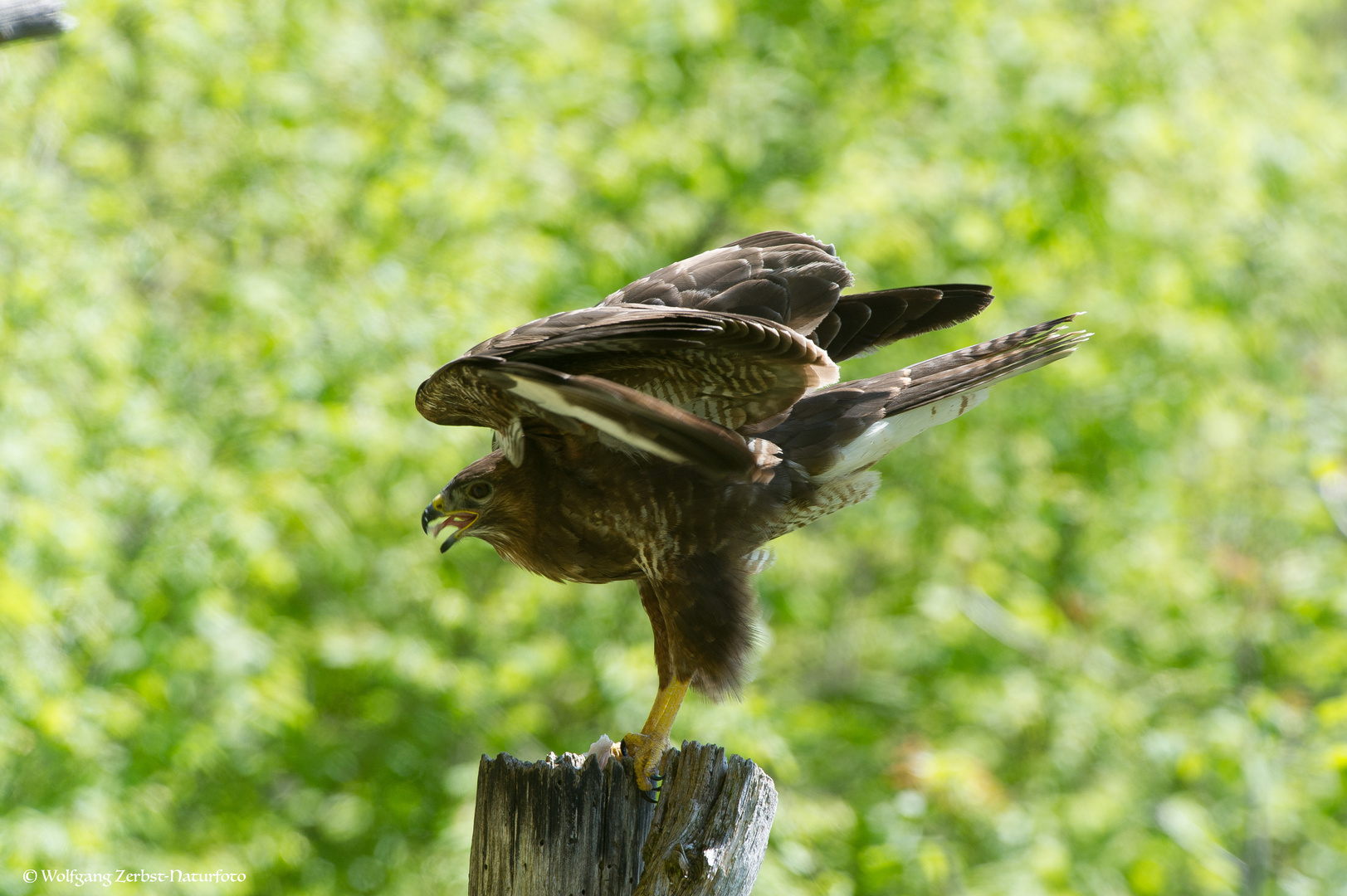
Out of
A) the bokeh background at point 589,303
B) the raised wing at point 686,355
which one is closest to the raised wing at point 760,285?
the raised wing at point 686,355

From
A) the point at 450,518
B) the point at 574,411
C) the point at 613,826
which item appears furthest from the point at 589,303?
the point at 613,826

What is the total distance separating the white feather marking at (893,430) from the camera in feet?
10.1

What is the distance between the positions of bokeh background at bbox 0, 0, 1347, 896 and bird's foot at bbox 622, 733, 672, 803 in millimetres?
2493

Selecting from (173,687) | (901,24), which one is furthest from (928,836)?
(901,24)

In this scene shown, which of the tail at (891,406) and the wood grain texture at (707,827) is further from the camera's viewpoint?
the tail at (891,406)

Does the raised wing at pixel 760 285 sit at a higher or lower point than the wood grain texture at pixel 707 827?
higher

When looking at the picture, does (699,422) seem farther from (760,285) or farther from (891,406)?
(891,406)

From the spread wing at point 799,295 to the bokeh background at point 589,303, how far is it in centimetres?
289

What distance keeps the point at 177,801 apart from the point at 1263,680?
23.3 ft

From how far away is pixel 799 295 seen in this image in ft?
9.29

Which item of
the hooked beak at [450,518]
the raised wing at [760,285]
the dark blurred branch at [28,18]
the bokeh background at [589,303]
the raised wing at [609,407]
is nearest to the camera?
the raised wing at [609,407]

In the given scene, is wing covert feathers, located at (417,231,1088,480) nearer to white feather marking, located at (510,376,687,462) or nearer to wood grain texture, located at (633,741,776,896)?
white feather marking, located at (510,376,687,462)

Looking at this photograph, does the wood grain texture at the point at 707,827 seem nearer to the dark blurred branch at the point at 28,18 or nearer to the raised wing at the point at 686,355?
the raised wing at the point at 686,355

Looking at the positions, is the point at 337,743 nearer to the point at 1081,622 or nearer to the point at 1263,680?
the point at 1081,622
